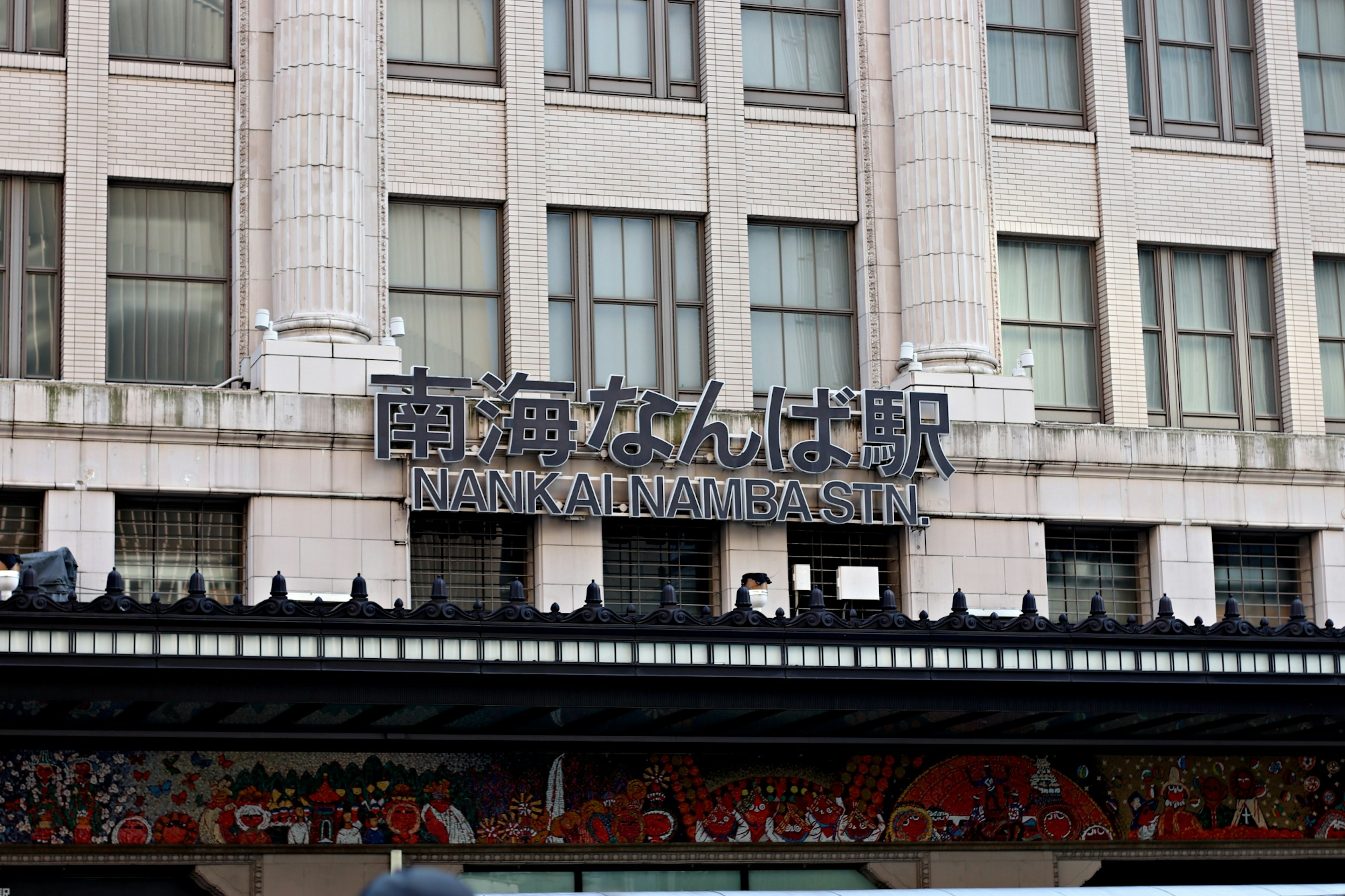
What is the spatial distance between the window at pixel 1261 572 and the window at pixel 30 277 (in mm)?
16278

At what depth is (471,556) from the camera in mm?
25484

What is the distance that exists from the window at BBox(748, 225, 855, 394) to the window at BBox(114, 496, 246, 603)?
7.61 m

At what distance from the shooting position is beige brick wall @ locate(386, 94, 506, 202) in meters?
26.5

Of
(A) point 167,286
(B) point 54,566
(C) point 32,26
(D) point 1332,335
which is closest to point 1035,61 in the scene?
(D) point 1332,335

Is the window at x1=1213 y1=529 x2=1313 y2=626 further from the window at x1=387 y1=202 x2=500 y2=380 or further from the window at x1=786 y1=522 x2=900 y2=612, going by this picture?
the window at x1=387 y1=202 x2=500 y2=380

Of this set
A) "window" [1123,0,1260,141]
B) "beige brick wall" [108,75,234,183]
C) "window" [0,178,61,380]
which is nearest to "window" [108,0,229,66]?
"beige brick wall" [108,75,234,183]

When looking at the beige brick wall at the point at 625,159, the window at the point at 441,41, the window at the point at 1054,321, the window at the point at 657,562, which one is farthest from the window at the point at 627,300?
the window at the point at 1054,321

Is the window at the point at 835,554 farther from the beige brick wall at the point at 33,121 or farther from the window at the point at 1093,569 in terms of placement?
the beige brick wall at the point at 33,121

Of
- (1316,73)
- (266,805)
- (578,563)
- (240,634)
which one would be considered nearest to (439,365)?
(578,563)

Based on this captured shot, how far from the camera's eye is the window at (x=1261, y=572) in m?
28.6

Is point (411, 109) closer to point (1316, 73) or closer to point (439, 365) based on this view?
point (439, 365)

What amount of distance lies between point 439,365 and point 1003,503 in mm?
7847

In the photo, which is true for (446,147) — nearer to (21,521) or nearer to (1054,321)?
(21,521)

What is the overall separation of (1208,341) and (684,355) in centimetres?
819
